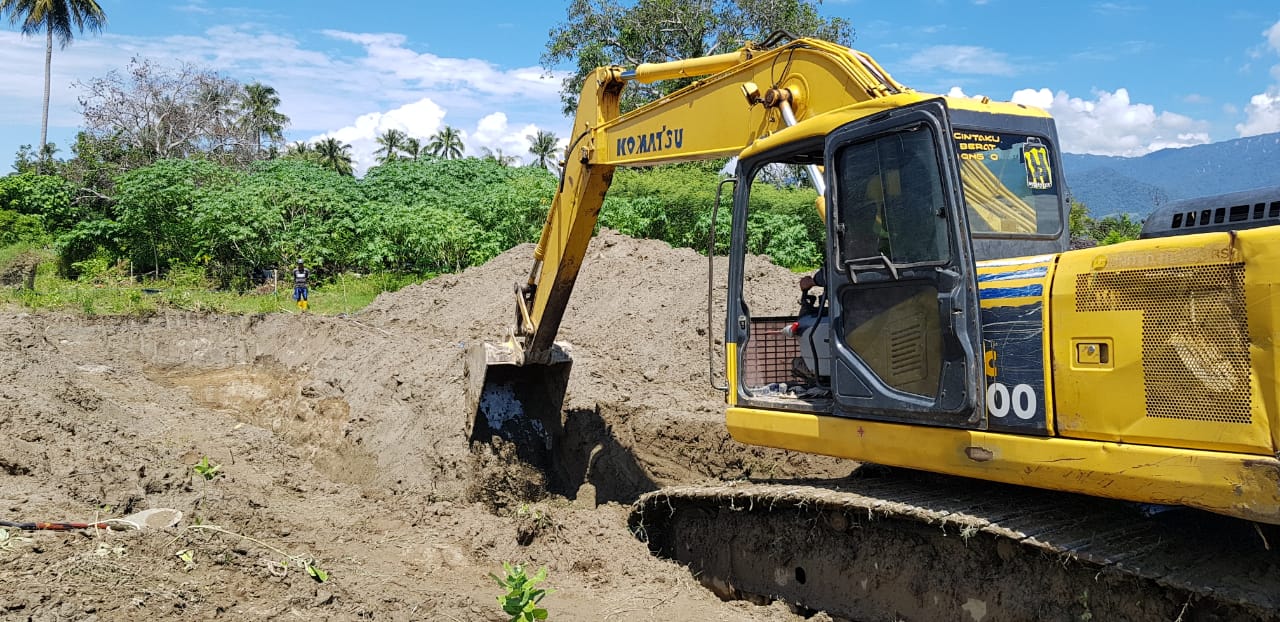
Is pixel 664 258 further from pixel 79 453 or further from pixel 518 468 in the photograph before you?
pixel 79 453

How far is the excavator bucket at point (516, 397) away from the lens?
7.33 metres

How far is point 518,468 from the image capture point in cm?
729

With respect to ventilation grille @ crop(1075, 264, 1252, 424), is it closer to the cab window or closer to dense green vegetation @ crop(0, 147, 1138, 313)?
the cab window

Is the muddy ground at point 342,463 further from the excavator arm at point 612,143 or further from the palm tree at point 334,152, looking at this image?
the palm tree at point 334,152

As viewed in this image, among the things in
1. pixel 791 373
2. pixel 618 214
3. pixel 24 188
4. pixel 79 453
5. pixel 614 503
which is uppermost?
pixel 24 188

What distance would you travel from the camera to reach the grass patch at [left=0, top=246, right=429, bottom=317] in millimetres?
13766

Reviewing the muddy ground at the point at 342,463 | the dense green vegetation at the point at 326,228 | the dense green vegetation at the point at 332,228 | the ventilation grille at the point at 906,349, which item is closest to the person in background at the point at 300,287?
the dense green vegetation at the point at 332,228

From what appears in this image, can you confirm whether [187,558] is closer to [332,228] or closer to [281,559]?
[281,559]

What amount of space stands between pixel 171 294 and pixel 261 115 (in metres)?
39.7

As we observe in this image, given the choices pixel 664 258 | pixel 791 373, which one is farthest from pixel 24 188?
pixel 791 373

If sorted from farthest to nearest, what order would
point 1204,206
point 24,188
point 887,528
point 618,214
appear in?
point 24,188, point 618,214, point 887,528, point 1204,206

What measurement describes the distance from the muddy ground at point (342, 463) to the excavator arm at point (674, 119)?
1277mm

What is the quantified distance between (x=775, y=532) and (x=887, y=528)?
2.49 feet

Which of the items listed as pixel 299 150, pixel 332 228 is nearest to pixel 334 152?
pixel 299 150
